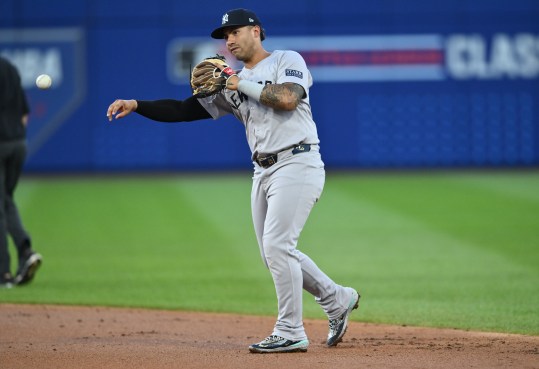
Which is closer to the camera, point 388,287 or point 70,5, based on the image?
point 388,287

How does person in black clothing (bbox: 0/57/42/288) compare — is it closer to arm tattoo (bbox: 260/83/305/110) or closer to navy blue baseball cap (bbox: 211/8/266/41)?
navy blue baseball cap (bbox: 211/8/266/41)

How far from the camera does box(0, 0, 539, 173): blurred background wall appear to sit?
834 inches

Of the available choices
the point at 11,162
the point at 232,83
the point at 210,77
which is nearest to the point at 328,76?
the point at 11,162

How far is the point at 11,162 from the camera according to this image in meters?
9.36

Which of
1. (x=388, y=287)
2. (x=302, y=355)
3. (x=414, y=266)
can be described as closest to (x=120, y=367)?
(x=302, y=355)

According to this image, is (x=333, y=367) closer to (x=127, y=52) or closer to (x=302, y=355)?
(x=302, y=355)

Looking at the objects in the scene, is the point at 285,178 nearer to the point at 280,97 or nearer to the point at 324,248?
the point at 280,97

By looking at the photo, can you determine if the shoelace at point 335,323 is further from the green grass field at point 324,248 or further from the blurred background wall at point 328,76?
the blurred background wall at point 328,76

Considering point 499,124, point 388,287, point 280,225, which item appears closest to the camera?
point 280,225

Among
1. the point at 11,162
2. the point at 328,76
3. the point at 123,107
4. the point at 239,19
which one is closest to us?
the point at 239,19

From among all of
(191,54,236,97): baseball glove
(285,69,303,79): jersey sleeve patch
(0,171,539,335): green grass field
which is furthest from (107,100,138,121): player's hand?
(0,171,539,335): green grass field

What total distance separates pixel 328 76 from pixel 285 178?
15369 mm

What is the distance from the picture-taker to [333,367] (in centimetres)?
569

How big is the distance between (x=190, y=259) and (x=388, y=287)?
2.44m
